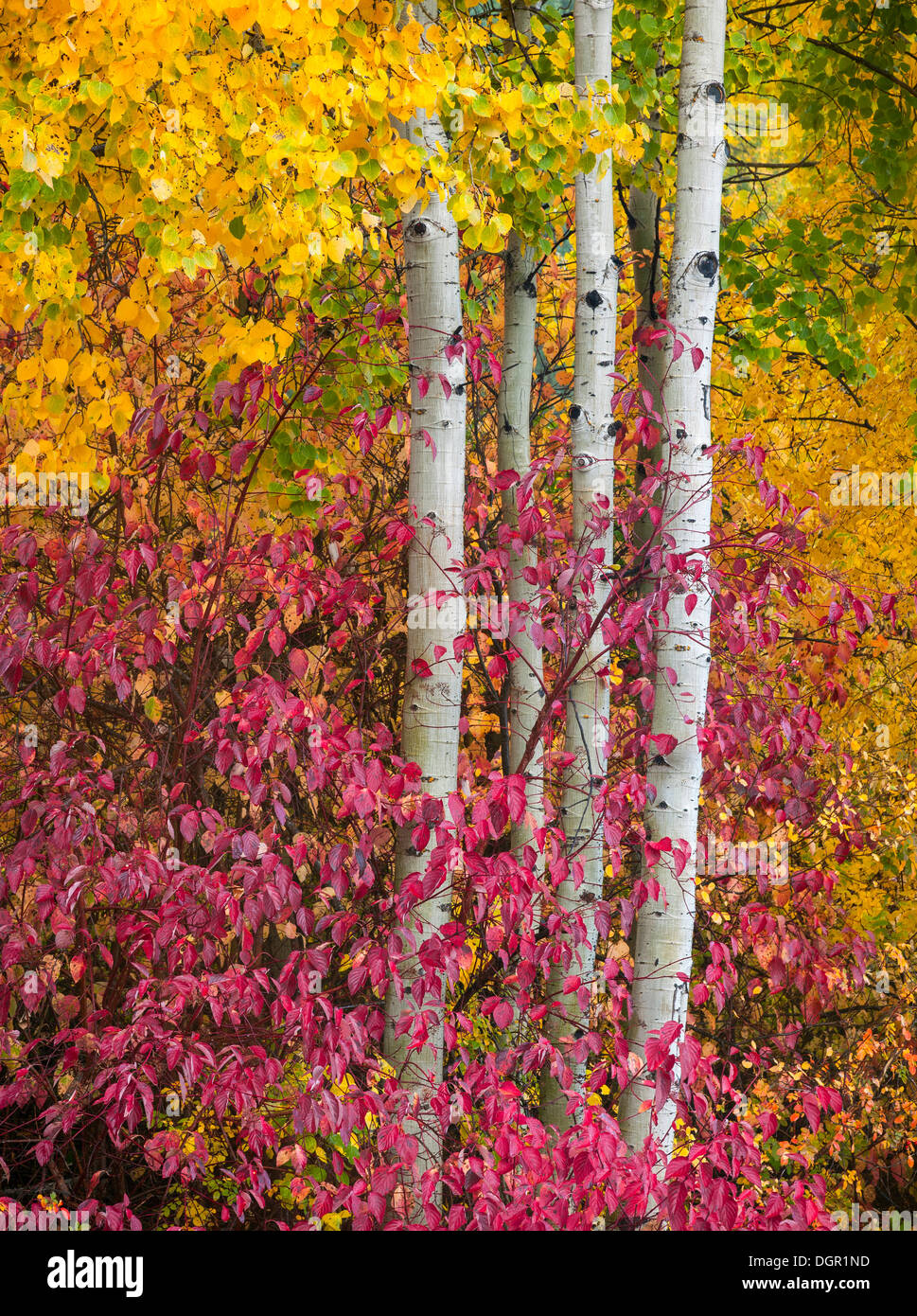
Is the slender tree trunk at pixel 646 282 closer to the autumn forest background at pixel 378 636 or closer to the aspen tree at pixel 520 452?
the autumn forest background at pixel 378 636

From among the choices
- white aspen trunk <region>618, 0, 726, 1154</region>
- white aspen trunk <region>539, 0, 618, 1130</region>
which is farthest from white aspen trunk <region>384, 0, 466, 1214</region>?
white aspen trunk <region>618, 0, 726, 1154</region>

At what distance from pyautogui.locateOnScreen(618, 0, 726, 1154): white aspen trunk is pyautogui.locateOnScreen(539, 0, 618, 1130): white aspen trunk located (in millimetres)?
291

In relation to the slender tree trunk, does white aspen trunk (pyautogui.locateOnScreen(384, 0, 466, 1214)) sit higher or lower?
lower

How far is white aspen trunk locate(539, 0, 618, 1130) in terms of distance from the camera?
369cm

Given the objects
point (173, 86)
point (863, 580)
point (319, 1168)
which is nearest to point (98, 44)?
point (173, 86)

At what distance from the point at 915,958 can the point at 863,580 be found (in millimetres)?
2310

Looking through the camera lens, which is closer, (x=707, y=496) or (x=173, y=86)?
(x=173, y=86)

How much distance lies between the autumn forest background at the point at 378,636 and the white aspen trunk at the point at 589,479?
15 millimetres

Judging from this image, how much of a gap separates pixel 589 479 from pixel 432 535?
60cm

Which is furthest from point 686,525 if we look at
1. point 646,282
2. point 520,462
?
point 646,282

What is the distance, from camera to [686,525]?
11.3 feet

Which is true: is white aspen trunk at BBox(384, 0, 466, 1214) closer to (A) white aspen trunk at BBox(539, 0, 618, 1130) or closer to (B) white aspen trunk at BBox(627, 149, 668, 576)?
(A) white aspen trunk at BBox(539, 0, 618, 1130)
